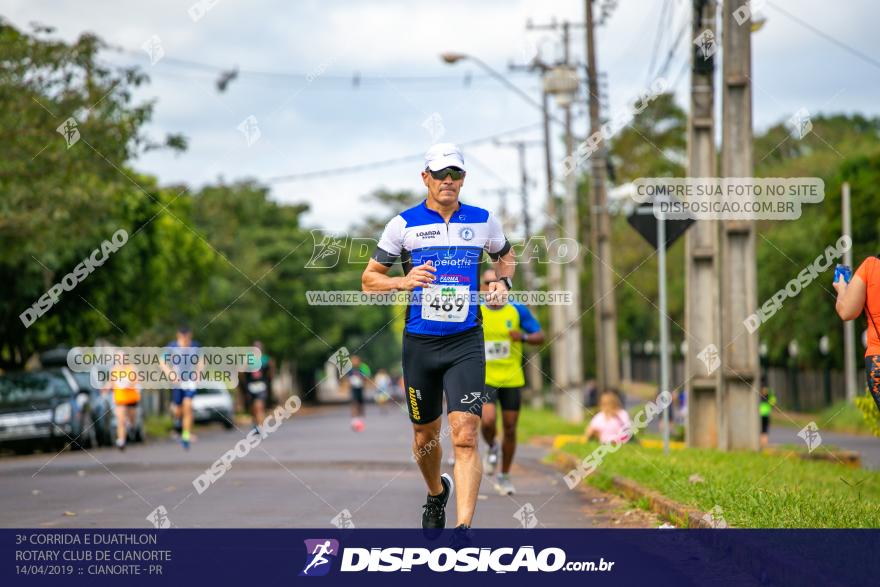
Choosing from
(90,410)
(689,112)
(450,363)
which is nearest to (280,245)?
(90,410)

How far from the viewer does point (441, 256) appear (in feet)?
27.3

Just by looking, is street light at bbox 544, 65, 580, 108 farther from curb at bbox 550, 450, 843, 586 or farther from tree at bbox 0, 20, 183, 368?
curb at bbox 550, 450, 843, 586

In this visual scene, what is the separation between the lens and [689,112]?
20.0 m

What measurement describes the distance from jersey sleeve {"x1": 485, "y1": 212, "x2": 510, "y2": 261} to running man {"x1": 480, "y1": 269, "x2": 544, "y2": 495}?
14.2 ft

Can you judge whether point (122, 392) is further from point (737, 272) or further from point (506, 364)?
point (506, 364)

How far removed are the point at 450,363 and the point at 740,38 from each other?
10460 millimetres

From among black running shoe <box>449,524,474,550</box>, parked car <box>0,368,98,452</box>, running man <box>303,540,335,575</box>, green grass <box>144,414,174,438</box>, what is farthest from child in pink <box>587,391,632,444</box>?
green grass <box>144,414,174,438</box>

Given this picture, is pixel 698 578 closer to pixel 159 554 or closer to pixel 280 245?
pixel 159 554

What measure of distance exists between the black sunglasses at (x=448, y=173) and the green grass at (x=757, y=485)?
2727 millimetres

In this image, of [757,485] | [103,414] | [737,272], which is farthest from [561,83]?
[757,485]

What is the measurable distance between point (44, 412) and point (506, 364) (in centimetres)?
1368

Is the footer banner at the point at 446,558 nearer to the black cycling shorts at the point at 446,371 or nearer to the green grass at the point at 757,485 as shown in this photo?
the green grass at the point at 757,485

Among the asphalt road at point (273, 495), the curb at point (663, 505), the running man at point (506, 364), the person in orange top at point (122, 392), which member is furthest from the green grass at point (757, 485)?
the person in orange top at point (122, 392)

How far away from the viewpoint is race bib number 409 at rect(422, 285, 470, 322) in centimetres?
827
